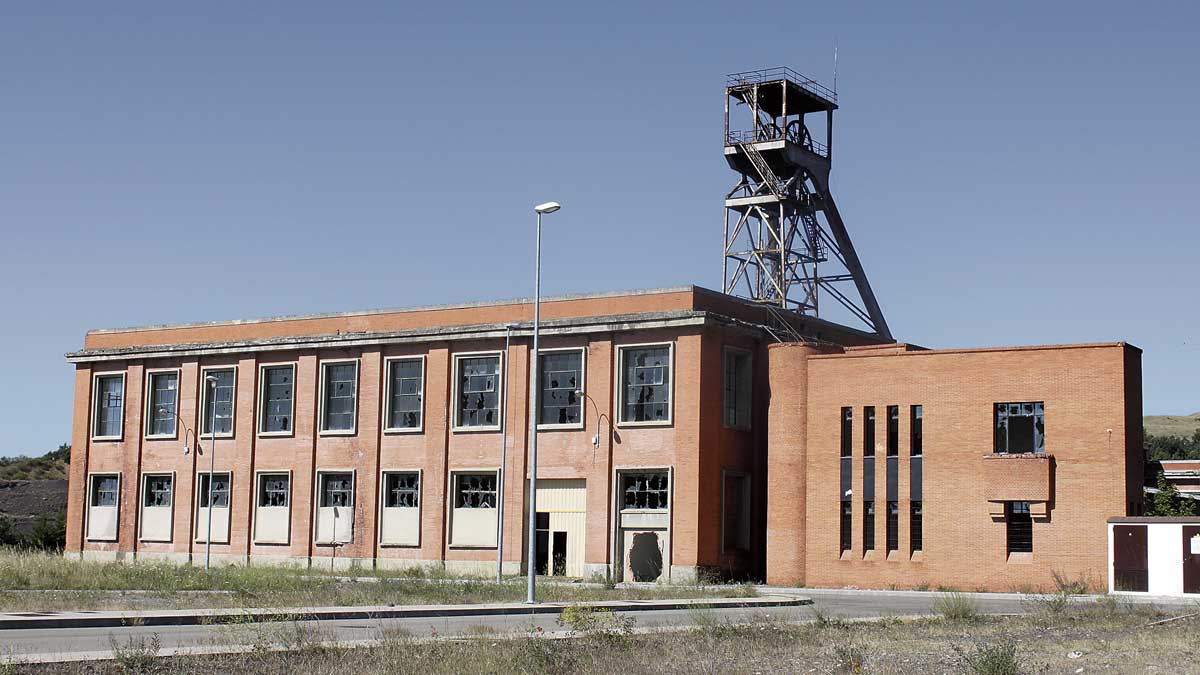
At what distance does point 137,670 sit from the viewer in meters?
16.6

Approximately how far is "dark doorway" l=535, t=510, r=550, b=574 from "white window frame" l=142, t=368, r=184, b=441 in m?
18.5

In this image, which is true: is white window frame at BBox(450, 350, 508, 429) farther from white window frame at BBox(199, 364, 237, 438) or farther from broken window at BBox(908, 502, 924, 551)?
broken window at BBox(908, 502, 924, 551)

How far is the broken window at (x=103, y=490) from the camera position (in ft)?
203

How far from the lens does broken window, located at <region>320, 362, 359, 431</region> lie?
55.6 metres

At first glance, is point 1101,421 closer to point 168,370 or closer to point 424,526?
point 424,526

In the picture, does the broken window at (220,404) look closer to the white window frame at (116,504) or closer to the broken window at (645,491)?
the white window frame at (116,504)

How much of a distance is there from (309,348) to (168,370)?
823cm

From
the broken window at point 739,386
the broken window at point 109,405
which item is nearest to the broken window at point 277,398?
the broken window at point 109,405

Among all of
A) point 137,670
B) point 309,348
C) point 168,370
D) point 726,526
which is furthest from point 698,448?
point 137,670

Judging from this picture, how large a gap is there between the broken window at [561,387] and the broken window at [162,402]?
18736mm

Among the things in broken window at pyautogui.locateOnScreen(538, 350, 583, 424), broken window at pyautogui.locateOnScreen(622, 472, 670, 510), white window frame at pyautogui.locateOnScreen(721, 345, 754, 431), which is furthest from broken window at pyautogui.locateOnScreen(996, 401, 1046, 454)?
broken window at pyautogui.locateOnScreen(538, 350, 583, 424)

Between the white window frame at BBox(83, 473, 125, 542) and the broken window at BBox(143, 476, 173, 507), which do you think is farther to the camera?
the white window frame at BBox(83, 473, 125, 542)

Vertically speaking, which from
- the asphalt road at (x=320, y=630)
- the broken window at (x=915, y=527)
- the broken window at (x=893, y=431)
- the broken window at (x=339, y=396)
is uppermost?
the broken window at (x=339, y=396)

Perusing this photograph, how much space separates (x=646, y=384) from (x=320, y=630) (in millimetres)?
26770
